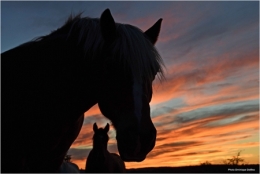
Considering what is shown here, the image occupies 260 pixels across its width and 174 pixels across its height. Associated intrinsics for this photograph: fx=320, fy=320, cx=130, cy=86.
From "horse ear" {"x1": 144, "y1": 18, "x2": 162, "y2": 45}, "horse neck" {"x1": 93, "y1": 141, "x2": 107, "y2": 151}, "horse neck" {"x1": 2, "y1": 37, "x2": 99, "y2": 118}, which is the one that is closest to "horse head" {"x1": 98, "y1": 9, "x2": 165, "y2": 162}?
"horse neck" {"x1": 2, "y1": 37, "x2": 99, "y2": 118}

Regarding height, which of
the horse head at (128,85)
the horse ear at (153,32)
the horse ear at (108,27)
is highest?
the horse ear at (153,32)

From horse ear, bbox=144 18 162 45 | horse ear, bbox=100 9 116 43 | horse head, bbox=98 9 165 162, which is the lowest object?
horse head, bbox=98 9 165 162

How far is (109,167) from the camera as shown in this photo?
1218 cm

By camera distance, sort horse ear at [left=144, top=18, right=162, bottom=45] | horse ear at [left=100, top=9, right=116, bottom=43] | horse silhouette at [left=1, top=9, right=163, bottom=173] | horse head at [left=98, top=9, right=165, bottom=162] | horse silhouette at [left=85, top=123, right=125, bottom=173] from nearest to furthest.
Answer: horse head at [left=98, top=9, right=165, bottom=162] < horse silhouette at [left=1, top=9, right=163, bottom=173] < horse ear at [left=100, top=9, right=116, bottom=43] < horse ear at [left=144, top=18, right=162, bottom=45] < horse silhouette at [left=85, top=123, right=125, bottom=173]

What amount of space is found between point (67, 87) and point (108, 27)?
2.31 ft

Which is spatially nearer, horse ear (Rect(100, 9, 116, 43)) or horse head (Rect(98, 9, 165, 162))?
horse head (Rect(98, 9, 165, 162))

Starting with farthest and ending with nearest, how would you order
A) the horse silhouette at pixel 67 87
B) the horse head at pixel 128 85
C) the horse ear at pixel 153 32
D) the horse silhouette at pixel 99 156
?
the horse silhouette at pixel 99 156 < the horse ear at pixel 153 32 < the horse silhouette at pixel 67 87 < the horse head at pixel 128 85

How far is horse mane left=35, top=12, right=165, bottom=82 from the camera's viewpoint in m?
2.92

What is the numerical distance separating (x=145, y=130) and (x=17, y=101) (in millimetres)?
1266

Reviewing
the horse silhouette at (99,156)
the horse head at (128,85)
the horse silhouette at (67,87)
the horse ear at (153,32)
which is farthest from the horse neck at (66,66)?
the horse silhouette at (99,156)

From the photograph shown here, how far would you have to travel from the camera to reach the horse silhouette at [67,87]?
9.39 ft

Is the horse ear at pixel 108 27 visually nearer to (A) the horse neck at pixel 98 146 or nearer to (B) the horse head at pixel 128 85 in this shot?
(B) the horse head at pixel 128 85

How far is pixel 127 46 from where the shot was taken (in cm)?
302

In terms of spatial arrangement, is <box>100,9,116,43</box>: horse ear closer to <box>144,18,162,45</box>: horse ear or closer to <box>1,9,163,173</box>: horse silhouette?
<box>1,9,163,173</box>: horse silhouette
